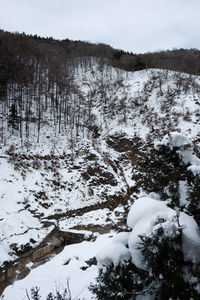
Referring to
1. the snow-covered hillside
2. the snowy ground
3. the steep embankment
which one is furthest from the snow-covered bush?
the snowy ground

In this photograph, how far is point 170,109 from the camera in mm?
34906

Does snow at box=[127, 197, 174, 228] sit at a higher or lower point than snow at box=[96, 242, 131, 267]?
higher

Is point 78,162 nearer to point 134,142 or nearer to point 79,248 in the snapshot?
point 134,142

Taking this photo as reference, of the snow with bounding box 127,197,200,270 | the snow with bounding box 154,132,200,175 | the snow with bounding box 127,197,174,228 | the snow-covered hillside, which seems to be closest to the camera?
the snow with bounding box 127,197,200,270

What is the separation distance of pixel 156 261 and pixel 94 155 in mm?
23768

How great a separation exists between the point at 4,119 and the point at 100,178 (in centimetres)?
1405

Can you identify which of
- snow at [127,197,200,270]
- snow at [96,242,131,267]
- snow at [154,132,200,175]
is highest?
snow at [154,132,200,175]

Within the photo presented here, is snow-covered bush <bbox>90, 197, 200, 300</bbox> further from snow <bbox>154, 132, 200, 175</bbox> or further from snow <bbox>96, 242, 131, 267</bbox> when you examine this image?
snow <bbox>154, 132, 200, 175</bbox>

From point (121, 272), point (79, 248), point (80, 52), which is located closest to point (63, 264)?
point (79, 248)

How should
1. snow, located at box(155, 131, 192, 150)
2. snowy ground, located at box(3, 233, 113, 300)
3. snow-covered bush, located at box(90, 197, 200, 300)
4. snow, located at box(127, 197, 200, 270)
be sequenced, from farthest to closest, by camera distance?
snowy ground, located at box(3, 233, 113, 300)
snow, located at box(155, 131, 192, 150)
snow, located at box(127, 197, 200, 270)
snow-covered bush, located at box(90, 197, 200, 300)

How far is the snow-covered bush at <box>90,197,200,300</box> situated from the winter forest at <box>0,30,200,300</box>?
0.02 meters

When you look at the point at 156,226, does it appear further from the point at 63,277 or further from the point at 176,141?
the point at 63,277

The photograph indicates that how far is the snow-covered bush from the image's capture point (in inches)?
157

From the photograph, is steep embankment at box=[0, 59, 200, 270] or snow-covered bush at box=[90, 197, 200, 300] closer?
snow-covered bush at box=[90, 197, 200, 300]
